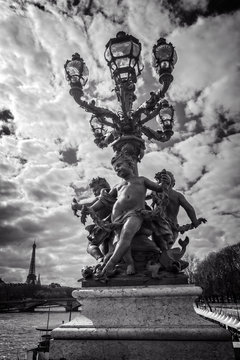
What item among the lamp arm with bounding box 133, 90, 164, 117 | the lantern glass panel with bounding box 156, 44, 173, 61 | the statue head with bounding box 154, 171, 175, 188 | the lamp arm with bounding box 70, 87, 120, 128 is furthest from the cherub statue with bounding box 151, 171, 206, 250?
the lantern glass panel with bounding box 156, 44, 173, 61

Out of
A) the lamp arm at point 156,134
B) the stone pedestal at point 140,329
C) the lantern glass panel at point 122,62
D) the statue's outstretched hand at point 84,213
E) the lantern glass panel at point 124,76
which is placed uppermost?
the lantern glass panel at point 122,62

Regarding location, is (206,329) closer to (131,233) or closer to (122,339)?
(122,339)

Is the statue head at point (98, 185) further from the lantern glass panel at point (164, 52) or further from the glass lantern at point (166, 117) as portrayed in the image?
the lantern glass panel at point (164, 52)

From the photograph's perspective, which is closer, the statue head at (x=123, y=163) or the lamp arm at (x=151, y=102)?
the statue head at (x=123, y=163)

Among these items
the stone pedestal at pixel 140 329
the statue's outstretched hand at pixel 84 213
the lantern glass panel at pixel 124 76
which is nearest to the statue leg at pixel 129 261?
the stone pedestal at pixel 140 329

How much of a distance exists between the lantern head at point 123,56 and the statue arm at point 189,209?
2.44 m

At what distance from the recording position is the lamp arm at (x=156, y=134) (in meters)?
6.28

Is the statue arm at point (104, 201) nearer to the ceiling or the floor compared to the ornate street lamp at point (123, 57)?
nearer to the floor

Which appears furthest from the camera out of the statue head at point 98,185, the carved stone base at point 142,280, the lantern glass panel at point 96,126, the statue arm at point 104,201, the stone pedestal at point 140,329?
the lantern glass panel at point 96,126

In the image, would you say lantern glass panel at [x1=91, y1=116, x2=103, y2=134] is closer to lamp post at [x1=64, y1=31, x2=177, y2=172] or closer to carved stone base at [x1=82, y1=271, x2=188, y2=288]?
lamp post at [x1=64, y1=31, x2=177, y2=172]

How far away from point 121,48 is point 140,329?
4571 mm

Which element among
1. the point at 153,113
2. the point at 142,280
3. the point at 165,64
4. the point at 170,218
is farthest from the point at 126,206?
the point at 165,64

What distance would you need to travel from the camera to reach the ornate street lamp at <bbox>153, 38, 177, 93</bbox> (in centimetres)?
549

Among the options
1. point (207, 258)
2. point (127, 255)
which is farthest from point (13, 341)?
point (207, 258)
